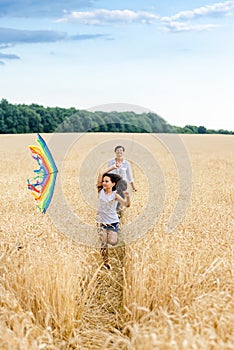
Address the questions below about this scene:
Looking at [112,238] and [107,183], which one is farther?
[107,183]

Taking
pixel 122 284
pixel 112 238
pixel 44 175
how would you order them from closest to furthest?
1. pixel 122 284
2. pixel 112 238
3. pixel 44 175

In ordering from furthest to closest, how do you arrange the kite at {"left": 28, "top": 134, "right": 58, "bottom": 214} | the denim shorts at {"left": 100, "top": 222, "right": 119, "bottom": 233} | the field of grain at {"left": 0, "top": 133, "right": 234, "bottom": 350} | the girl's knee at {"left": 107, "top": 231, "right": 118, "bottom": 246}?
1. the kite at {"left": 28, "top": 134, "right": 58, "bottom": 214}
2. the denim shorts at {"left": 100, "top": 222, "right": 119, "bottom": 233}
3. the girl's knee at {"left": 107, "top": 231, "right": 118, "bottom": 246}
4. the field of grain at {"left": 0, "top": 133, "right": 234, "bottom": 350}

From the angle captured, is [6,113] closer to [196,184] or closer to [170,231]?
[196,184]

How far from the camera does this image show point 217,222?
8.02m

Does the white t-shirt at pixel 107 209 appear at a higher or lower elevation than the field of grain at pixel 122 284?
higher

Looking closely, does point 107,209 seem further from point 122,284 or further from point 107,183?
point 122,284

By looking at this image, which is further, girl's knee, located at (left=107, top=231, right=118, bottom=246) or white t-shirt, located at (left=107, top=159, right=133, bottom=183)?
white t-shirt, located at (left=107, top=159, right=133, bottom=183)

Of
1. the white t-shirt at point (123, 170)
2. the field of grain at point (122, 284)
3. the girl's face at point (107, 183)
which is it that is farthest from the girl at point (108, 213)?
the white t-shirt at point (123, 170)

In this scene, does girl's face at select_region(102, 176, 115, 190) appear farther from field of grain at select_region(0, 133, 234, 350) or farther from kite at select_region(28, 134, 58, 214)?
kite at select_region(28, 134, 58, 214)

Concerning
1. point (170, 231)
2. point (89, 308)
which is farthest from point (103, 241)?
point (89, 308)

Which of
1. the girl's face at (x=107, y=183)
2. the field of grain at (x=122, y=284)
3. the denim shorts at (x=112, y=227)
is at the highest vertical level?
the girl's face at (x=107, y=183)

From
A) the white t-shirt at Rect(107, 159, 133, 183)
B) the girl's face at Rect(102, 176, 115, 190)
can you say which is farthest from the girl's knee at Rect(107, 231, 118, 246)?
the white t-shirt at Rect(107, 159, 133, 183)

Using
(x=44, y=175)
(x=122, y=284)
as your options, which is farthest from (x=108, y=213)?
(x=44, y=175)

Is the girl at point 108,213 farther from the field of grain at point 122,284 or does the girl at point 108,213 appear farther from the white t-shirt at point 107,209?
the field of grain at point 122,284
